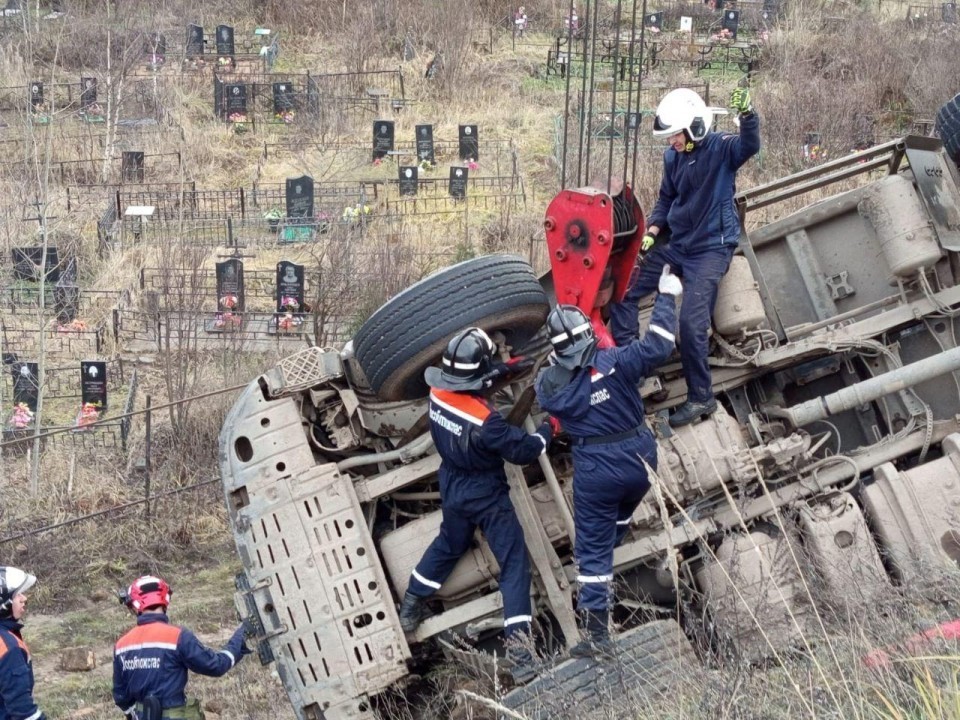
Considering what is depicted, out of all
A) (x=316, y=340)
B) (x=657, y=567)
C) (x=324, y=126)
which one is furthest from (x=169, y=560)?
(x=324, y=126)

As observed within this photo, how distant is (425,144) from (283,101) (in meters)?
2.58

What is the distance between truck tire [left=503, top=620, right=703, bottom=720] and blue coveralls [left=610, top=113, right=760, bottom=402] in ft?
4.41

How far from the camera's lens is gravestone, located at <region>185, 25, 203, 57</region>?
18.5m

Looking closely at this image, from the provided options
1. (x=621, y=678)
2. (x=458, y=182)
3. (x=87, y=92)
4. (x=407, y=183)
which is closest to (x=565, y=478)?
(x=621, y=678)

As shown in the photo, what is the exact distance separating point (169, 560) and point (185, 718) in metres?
3.64

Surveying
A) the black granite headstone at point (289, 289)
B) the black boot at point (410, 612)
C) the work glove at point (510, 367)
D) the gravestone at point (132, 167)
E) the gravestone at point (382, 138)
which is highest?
the gravestone at point (132, 167)

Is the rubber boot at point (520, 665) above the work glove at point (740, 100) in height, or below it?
below

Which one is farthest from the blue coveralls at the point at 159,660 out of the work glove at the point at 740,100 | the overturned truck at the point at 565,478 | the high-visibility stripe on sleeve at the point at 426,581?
the work glove at the point at 740,100

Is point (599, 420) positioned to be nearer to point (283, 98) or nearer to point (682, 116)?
point (682, 116)

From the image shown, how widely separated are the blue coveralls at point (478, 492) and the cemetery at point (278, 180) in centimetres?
23

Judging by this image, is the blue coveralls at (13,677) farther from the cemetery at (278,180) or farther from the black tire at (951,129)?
the black tire at (951,129)

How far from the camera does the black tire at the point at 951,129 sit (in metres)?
7.52

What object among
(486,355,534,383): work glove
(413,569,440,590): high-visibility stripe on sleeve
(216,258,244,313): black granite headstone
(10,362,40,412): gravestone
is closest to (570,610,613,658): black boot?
(413,569,440,590): high-visibility stripe on sleeve

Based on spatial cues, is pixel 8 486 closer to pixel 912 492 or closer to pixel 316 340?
pixel 316 340
